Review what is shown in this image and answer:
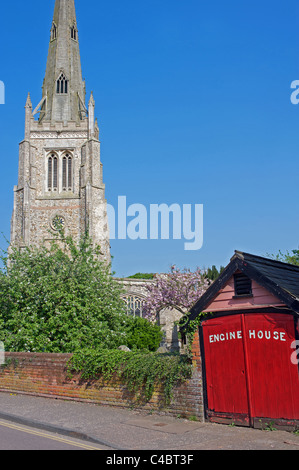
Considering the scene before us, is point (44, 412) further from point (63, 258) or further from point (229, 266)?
point (63, 258)

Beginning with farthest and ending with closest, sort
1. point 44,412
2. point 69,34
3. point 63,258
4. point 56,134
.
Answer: point 69,34 < point 56,134 < point 63,258 < point 44,412

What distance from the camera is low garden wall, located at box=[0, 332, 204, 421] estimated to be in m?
9.63

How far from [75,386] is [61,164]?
42.1 meters

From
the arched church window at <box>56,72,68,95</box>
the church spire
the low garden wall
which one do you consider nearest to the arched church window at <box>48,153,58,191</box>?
the church spire

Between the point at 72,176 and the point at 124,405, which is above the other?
the point at 72,176

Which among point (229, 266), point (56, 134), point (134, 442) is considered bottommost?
point (134, 442)

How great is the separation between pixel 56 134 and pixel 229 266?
46.1 metres

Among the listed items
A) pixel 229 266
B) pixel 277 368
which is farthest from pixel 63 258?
pixel 277 368

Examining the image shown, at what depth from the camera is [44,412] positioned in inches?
420

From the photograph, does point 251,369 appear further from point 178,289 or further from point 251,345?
point 178,289

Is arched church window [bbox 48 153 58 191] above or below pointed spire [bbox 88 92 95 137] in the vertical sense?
below

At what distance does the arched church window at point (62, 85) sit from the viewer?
55.0 m

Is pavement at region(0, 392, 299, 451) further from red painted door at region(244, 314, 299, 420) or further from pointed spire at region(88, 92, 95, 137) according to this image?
pointed spire at region(88, 92, 95, 137)

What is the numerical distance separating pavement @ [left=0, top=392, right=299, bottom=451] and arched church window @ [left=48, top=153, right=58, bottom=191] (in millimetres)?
41378
